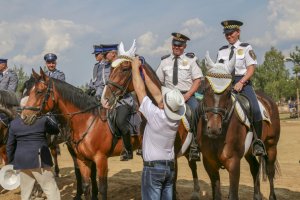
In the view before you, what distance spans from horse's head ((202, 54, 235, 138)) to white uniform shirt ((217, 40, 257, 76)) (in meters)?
1.07

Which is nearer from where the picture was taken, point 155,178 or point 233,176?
point 155,178

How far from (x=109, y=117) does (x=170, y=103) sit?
3.88m

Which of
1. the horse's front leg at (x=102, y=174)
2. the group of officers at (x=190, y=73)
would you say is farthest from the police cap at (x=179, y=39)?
the horse's front leg at (x=102, y=174)

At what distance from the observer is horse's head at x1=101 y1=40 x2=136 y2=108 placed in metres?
6.22

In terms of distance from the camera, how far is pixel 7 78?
11484 millimetres

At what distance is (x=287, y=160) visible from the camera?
16000 mm

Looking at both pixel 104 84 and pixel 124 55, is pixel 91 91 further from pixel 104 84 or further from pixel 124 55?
pixel 124 55

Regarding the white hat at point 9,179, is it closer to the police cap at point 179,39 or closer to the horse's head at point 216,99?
the police cap at point 179,39

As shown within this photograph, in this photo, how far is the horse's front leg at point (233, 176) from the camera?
6758 millimetres

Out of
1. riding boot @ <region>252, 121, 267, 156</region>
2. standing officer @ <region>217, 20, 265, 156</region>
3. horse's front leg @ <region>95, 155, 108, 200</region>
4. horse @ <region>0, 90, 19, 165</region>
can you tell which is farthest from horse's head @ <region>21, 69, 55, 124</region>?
riding boot @ <region>252, 121, 267, 156</region>

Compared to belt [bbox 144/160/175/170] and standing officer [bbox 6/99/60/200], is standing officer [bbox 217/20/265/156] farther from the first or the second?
standing officer [bbox 6/99/60/200]

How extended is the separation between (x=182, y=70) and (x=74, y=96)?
88.4 inches

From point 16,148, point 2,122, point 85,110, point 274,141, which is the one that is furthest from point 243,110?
point 2,122

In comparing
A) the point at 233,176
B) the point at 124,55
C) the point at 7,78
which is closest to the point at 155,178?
the point at 124,55
